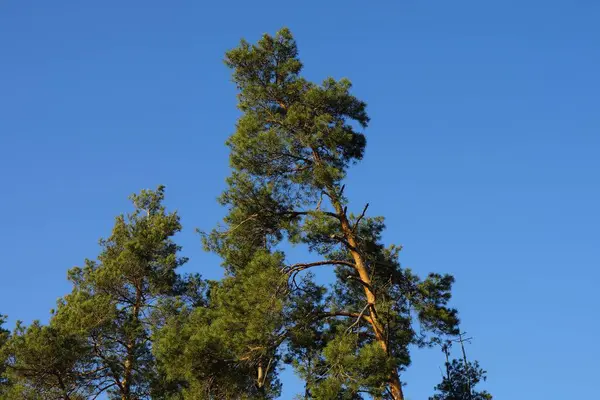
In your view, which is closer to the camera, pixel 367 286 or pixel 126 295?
pixel 367 286

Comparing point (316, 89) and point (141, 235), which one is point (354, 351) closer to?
point (316, 89)

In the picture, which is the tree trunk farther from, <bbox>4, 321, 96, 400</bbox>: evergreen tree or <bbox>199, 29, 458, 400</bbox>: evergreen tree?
<bbox>4, 321, 96, 400</bbox>: evergreen tree

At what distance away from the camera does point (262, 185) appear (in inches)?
769

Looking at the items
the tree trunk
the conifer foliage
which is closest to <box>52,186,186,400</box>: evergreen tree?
the conifer foliage

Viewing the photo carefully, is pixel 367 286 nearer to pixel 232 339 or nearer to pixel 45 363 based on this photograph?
pixel 232 339

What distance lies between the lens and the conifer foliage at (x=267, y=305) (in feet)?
56.1

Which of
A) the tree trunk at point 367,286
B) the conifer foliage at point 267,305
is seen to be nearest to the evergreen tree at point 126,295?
the conifer foliage at point 267,305

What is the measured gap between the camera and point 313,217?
1838 centimetres

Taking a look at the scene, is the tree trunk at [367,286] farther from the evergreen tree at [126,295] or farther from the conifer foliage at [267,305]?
the evergreen tree at [126,295]

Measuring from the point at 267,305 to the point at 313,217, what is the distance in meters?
2.70

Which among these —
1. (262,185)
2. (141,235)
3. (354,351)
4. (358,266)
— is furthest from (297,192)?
(141,235)

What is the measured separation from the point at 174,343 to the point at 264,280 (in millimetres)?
2713

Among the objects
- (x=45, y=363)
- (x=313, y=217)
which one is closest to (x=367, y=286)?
(x=313, y=217)

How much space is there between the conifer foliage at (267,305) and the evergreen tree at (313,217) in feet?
0.12
